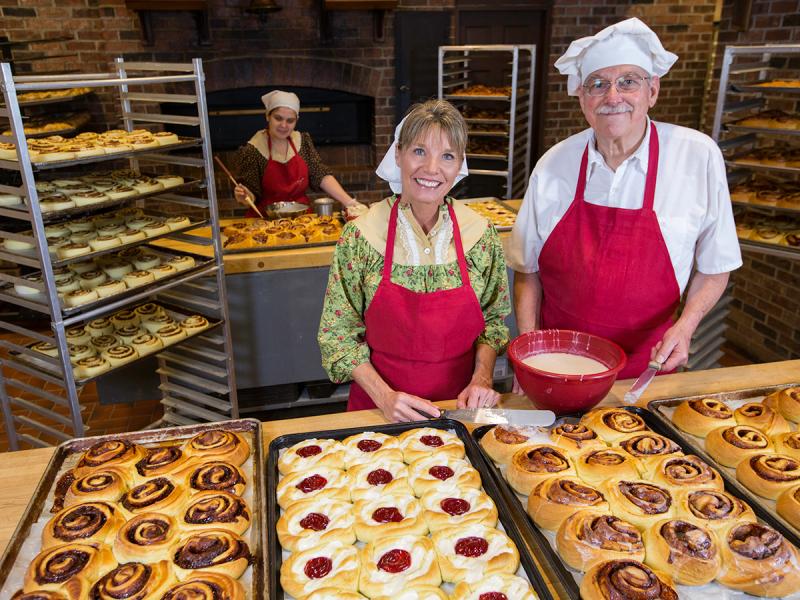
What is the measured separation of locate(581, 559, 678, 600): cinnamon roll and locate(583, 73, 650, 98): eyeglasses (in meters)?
1.32

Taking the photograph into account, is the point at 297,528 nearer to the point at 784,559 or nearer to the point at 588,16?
the point at 784,559

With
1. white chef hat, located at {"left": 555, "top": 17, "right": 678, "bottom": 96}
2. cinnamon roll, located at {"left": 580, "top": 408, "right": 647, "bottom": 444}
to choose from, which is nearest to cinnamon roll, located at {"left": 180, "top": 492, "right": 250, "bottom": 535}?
cinnamon roll, located at {"left": 580, "top": 408, "right": 647, "bottom": 444}

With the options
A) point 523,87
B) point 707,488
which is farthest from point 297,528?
point 523,87

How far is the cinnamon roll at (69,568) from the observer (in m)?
1.16

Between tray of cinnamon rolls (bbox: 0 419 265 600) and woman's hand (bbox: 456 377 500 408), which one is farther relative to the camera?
woman's hand (bbox: 456 377 500 408)

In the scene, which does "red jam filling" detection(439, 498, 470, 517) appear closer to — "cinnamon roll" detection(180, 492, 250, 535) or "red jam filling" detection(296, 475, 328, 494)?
"red jam filling" detection(296, 475, 328, 494)

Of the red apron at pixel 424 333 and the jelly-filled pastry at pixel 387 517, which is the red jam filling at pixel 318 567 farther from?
the red apron at pixel 424 333

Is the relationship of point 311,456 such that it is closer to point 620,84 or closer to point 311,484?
point 311,484

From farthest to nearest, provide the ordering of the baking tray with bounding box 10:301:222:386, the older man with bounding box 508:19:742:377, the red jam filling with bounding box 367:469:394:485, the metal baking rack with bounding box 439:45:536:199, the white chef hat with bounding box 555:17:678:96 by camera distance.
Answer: the metal baking rack with bounding box 439:45:536:199, the baking tray with bounding box 10:301:222:386, the older man with bounding box 508:19:742:377, the white chef hat with bounding box 555:17:678:96, the red jam filling with bounding box 367:469:394:485

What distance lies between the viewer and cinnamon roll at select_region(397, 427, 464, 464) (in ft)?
5.00

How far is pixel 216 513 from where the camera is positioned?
1.32 metres

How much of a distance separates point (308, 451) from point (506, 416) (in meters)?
0.50

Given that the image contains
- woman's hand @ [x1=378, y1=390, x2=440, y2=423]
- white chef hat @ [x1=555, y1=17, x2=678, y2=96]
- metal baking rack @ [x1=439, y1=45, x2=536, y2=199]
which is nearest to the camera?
woman's hand @ [x1=378, y1=390, x2=440, y2=423]

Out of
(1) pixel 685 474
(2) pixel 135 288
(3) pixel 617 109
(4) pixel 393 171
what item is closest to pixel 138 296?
(2) pixel 135 288
